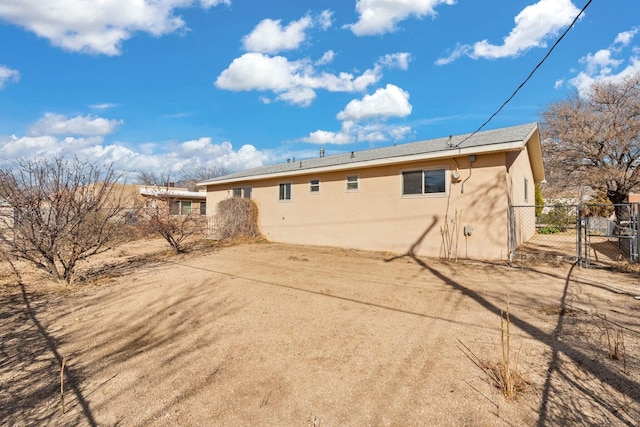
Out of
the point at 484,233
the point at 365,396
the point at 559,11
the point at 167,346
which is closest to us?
the point at 365,396

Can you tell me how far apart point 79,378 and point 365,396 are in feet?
9.14

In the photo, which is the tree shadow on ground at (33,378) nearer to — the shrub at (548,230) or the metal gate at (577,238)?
the metal gate at (577,238)

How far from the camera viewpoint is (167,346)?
12.0 feet

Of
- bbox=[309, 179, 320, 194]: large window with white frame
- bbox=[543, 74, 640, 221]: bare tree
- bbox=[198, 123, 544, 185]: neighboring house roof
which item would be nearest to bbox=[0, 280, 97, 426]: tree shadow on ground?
bbox=[198, 123, 544, 185]: neighboring house roof

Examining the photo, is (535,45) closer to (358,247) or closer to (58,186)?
(358,247)

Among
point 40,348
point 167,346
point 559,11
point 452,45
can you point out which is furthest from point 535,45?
point 40,348

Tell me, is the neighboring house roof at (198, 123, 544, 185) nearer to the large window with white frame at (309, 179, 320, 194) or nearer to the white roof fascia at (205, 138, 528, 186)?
the white roof fascia at (205, 138, 528, 186)

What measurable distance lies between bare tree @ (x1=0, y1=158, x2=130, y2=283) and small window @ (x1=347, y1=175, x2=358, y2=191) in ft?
22.7

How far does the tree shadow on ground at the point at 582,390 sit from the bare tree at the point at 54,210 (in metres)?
8.15

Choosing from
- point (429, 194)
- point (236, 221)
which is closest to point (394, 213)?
point (429, 194)

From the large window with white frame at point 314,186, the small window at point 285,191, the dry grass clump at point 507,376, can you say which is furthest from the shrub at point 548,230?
the dry grass clump at point 507,376

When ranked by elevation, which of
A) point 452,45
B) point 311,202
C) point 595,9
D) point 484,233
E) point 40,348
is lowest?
point 40,348

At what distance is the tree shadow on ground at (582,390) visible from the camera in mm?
2214

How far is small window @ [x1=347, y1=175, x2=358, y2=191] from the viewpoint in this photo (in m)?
10.9
